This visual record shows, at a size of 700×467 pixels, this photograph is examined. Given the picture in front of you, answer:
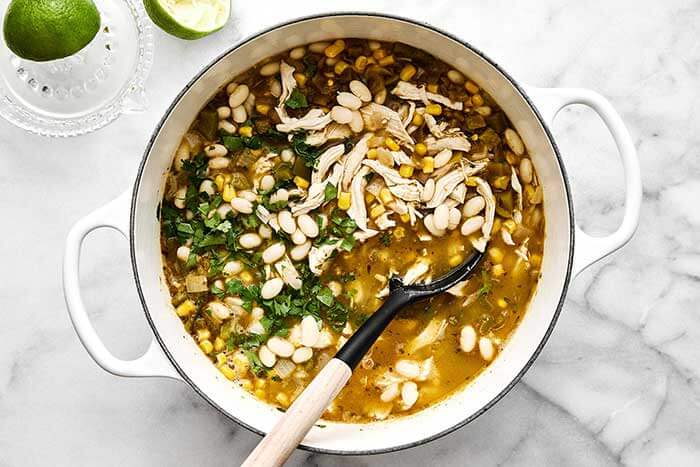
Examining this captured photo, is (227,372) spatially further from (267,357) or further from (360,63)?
(360,63)

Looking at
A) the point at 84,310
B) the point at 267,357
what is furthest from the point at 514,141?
the point at 84,310

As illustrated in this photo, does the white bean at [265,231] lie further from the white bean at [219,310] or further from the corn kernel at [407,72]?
the corn kernel at [407,72]

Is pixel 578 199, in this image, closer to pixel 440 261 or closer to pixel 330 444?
pixel 440 261

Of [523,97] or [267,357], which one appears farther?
[267,357]

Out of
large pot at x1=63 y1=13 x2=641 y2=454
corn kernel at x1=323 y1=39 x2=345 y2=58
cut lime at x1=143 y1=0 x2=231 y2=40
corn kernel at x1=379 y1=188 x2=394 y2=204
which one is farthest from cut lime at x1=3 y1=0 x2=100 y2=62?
corn kernel at x1=379 y1=188 x2=394 y2=204

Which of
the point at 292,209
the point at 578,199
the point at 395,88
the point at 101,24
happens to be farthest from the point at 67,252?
the point at 578,199
